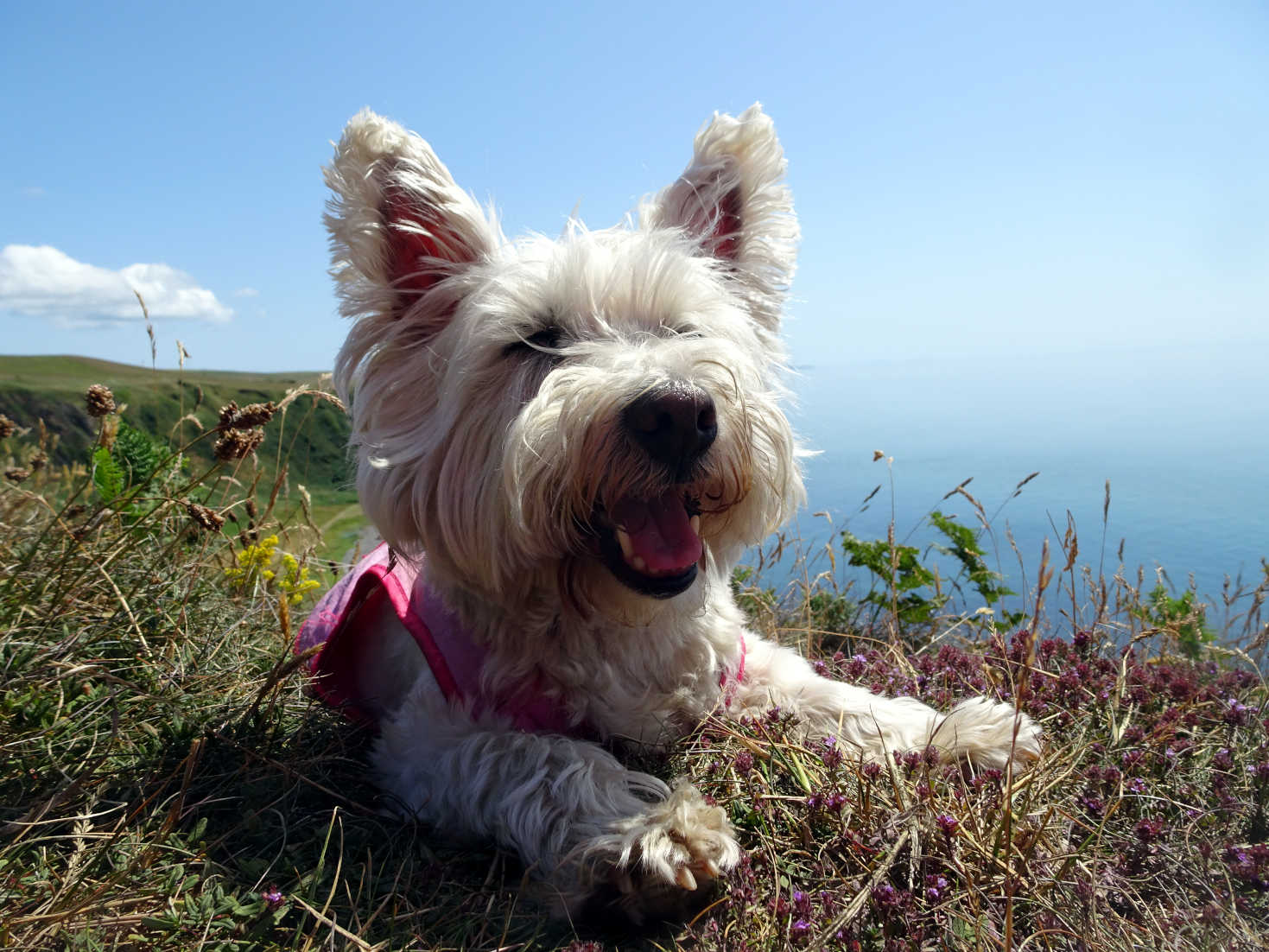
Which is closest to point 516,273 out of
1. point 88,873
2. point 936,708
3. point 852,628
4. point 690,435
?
point 690,435

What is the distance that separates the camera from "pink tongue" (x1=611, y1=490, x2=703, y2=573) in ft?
8.67

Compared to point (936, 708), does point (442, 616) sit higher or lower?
higher

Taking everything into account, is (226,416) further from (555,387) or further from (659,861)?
(659,861)

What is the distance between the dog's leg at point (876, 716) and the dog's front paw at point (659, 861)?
27.6 inches

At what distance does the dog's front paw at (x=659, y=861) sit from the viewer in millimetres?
2072

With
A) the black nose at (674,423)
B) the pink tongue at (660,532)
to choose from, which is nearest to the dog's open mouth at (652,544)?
the pink tongue at (660,532)

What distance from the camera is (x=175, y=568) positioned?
12.3 feet

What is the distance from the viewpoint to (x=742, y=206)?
11.4 feet

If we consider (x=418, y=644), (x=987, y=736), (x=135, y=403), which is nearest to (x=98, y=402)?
(x=418, y=644)

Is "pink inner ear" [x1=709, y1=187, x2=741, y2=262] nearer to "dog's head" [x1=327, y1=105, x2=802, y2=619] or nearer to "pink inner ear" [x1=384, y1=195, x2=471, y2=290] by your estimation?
"dog's head" [x1=327, y1=105, x2=802, y2=619]

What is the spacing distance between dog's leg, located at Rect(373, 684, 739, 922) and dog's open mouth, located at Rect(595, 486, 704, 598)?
57 cm

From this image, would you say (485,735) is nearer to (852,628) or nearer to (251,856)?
(251,856)

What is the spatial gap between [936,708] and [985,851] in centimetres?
140

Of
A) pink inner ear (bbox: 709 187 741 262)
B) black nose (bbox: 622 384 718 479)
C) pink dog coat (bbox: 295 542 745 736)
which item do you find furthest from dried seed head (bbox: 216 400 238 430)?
pink inner ear (bbox: 709 187 741 262)
